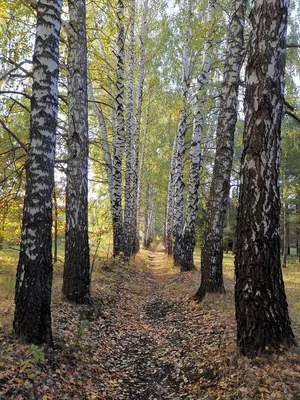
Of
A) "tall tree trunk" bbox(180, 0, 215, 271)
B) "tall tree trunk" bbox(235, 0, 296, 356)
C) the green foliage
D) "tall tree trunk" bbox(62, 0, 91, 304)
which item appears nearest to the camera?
the green foliage

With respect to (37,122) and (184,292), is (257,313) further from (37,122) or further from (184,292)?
(184,292)

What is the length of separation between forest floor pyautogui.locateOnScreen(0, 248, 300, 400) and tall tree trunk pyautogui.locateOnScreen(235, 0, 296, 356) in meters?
0.38

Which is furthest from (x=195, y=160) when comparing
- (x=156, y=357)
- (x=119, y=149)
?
(x=156, y=357)

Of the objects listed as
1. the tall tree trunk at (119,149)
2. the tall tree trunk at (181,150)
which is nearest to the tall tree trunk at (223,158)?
the tall tree trunk at (119,149)

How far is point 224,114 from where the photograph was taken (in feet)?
25.4

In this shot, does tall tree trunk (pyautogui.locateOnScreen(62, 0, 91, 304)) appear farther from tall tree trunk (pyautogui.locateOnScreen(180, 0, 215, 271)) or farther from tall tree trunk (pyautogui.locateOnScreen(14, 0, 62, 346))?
tall tree trunk (pyautogui.locateOnScreen(180, 0, 215, 271))

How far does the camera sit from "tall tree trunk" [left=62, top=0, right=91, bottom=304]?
22.5 ft

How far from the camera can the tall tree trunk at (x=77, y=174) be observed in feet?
22.5

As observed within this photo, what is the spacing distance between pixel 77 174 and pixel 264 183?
4.18 m

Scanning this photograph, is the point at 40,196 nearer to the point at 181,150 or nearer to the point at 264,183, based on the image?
the point at 264,183

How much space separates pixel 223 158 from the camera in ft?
25.6

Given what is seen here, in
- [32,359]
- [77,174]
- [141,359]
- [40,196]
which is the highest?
[77,174]

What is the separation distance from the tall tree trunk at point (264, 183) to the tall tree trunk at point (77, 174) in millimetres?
3832

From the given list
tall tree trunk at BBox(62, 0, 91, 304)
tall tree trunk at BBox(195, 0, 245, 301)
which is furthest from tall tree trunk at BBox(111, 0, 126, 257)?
tall tree trunk at BBox(195, 0, 245, 301)
